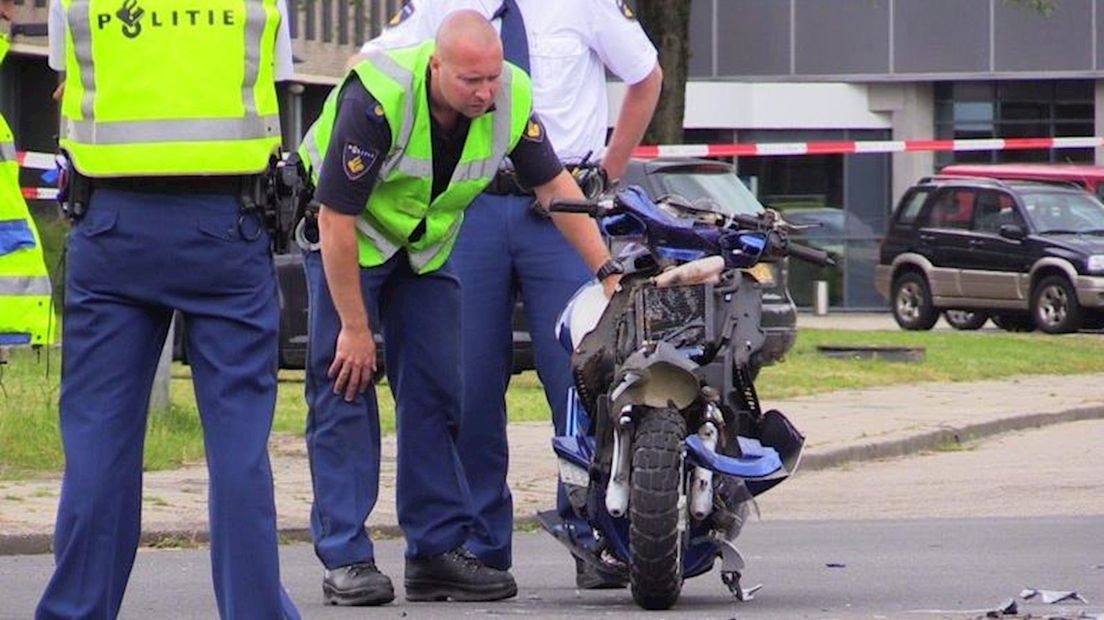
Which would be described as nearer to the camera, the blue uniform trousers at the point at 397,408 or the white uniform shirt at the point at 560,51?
the blue uniform trousers at the point at 397,408

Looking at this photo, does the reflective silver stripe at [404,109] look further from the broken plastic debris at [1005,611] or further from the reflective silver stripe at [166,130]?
the broken plastic debris at [1005,611]

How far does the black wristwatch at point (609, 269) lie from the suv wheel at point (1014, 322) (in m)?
22.8

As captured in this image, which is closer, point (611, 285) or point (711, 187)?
point (611, 285)

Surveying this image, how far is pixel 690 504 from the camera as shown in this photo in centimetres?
714

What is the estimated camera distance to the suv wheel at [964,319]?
31172 mm

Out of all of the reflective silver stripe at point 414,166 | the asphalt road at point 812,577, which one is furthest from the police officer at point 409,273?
the asphalt road at point 812,577

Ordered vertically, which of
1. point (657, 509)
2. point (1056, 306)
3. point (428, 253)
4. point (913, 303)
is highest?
point (428, 253)

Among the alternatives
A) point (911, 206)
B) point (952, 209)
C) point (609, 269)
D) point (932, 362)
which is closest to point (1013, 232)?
point (952, 209)

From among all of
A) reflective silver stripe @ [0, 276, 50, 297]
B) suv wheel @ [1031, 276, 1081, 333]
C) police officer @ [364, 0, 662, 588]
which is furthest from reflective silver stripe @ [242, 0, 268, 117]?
suv wheel @ [1031, 276, 1081, 333]

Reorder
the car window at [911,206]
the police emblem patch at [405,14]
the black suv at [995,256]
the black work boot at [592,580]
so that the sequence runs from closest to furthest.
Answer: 1. the black work boot at [592,580]
2. the police emblem patch at [405,14]
3. the black suv at [995,256]
4. the car window at [911,206]

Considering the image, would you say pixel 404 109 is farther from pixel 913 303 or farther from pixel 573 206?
pixel 913 303

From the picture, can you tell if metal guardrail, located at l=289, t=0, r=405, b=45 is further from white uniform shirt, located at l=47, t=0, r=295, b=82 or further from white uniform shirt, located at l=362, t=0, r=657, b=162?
white uniform shirt, located at l=47, t=0, r=295, b=82

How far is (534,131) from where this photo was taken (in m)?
7.25

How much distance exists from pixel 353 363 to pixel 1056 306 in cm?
2245
